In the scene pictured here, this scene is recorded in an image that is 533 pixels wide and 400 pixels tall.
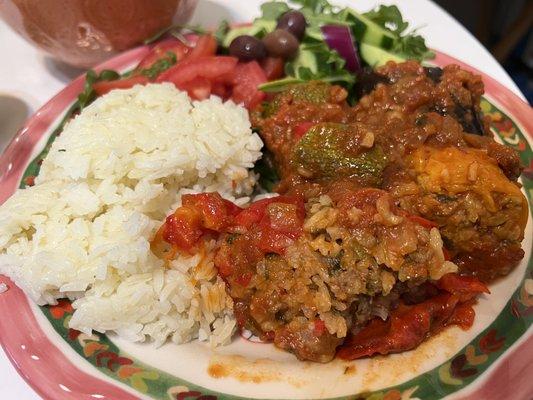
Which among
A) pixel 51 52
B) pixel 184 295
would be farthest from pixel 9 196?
pixel 51 52

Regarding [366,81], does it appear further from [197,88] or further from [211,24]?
[211,24]

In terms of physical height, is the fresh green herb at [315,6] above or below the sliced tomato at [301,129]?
above

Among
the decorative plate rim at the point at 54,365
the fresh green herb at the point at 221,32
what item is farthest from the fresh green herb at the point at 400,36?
the decorative plate rim at the point at 54,365

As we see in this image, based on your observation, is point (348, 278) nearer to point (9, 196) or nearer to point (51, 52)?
point (9, 196)

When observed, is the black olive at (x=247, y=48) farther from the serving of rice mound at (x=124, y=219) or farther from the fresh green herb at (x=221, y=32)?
the serving of rice mound at (x=124, y=219)

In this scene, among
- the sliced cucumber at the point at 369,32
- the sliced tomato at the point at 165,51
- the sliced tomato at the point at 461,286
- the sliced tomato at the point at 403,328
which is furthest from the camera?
the sliced cucumber at the point at 369,32

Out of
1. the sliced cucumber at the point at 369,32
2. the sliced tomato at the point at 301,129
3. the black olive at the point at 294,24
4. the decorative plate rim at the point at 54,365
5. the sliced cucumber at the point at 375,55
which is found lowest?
the decorative plate rim at the point at 54,365
